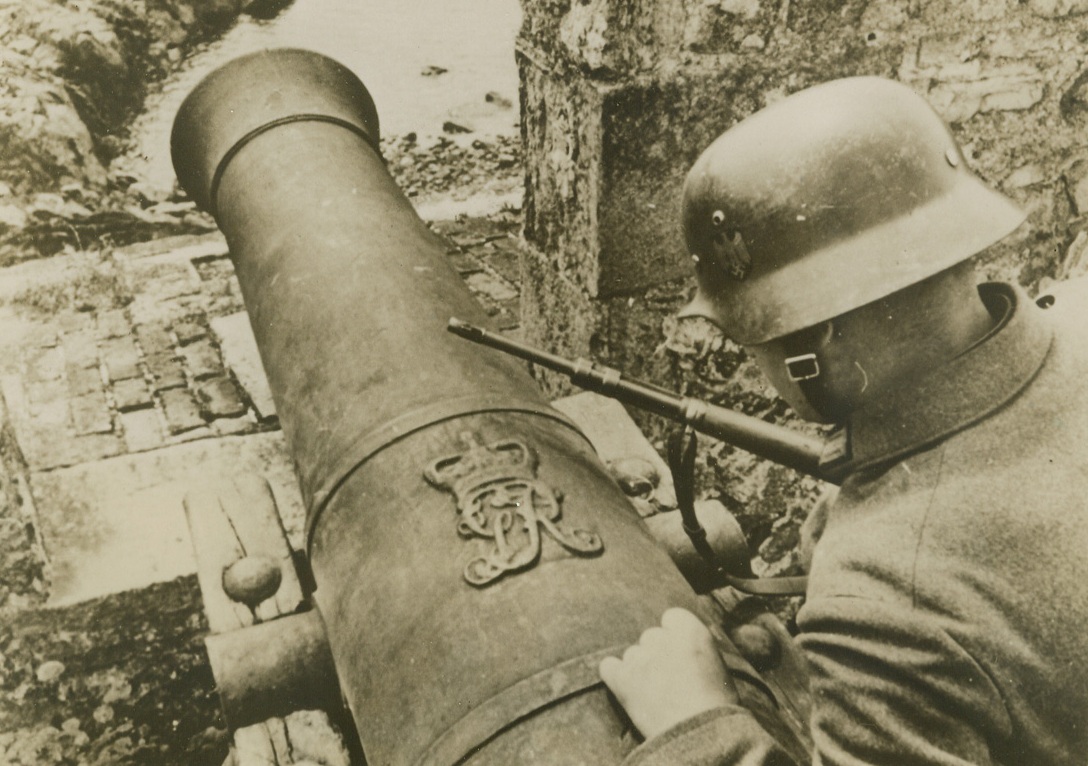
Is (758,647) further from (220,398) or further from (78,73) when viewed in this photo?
(78,73)

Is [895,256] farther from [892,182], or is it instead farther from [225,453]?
[225,453]

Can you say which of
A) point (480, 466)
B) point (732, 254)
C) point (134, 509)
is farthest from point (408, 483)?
point (134, 509)

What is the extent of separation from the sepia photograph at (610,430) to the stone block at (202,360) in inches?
1.0

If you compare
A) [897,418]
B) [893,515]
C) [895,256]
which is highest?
[895,256]

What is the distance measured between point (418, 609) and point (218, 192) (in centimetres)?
165

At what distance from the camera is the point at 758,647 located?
2.16m

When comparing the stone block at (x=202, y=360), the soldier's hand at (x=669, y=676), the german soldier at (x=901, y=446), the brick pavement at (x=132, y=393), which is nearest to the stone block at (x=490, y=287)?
the brick pavement at (x=132, y=393)

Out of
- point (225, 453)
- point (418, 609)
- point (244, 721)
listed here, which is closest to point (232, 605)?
point (244, 721)

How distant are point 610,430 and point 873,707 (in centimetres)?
172

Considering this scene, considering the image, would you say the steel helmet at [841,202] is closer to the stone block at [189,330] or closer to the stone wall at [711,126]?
the stone wall at [711,126]

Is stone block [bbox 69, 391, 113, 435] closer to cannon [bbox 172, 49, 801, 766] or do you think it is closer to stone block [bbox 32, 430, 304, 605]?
stone block [bbox 32, 430, 304, 605]

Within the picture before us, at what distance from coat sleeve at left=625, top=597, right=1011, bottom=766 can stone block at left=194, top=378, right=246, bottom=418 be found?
3350 millimetres

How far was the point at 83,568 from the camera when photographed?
10.2ft

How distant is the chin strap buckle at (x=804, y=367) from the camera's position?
145 cm
